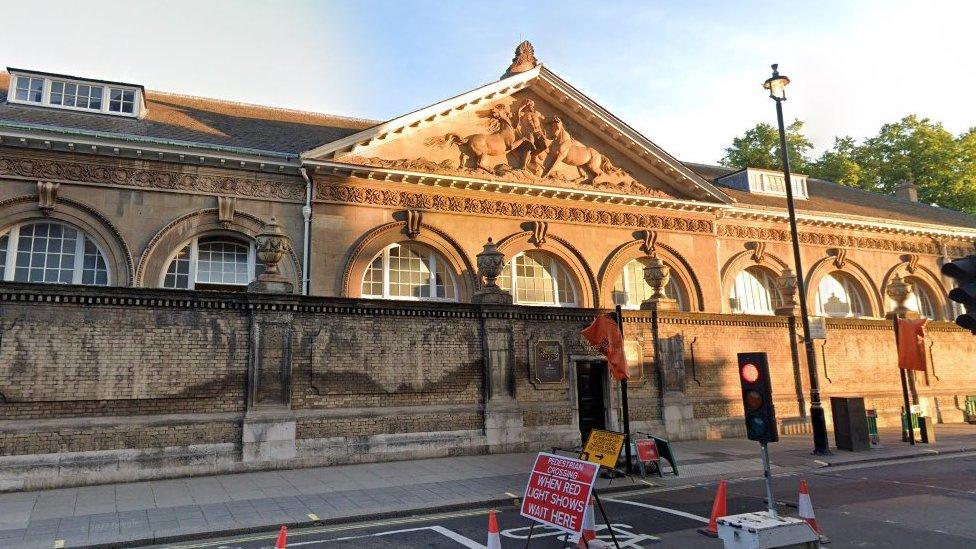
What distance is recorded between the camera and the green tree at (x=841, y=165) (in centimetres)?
3997

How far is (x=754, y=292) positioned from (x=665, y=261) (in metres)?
5.12

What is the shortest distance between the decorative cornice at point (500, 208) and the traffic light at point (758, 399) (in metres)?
13.8

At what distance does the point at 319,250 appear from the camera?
18.2 meters

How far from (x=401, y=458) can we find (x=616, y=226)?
12843mm

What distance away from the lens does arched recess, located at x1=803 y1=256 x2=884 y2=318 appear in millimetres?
25875

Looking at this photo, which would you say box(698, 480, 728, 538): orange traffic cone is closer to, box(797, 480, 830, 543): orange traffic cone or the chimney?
box(797, 480, 830, 543): orange traffic cone

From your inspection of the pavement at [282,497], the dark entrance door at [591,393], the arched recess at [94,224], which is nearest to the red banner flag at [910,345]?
the pavement at [282,497]

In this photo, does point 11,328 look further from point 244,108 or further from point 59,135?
point 244,108

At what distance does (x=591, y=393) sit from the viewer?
16.6 metres

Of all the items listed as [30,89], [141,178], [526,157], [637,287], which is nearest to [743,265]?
[637,287]

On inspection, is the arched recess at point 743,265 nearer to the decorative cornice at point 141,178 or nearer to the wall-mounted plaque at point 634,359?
the wall-mounted plaque at point 634,359

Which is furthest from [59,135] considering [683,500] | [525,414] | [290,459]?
[683,500]

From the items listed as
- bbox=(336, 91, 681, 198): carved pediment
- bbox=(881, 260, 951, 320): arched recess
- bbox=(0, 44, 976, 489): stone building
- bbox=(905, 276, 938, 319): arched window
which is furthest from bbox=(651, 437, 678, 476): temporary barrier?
bbox=(905, 276, 938, 319): arched window

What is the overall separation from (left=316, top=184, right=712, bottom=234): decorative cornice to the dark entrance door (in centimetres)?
668
